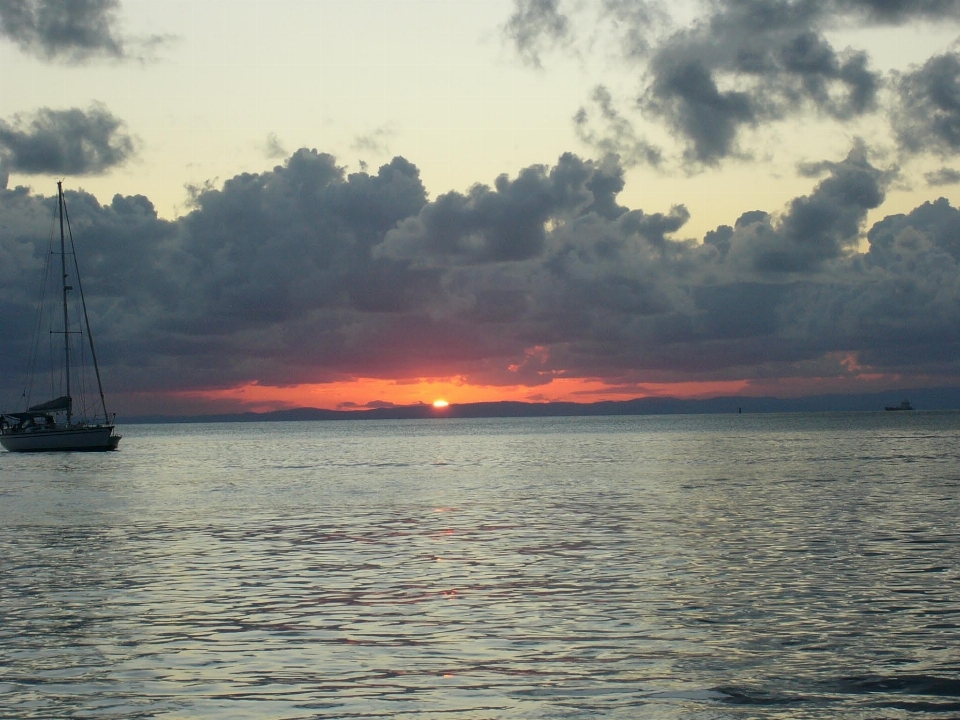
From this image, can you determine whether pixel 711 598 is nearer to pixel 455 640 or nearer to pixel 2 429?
pixel 455 640

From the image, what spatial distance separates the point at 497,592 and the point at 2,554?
21.0 meters

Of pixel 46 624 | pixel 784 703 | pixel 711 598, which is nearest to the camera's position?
pixel 784 703

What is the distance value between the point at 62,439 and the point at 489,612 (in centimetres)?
12172

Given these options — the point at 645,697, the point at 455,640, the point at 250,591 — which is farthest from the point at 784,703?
the point at 250,591

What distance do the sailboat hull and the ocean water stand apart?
81144 mm

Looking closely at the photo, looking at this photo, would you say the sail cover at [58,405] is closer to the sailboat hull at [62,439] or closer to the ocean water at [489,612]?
the sailboat hull at [62,439]

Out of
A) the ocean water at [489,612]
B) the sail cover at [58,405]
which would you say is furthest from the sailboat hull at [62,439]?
the ocean water at [489,612]

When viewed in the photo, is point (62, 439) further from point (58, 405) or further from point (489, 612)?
point (489, 612)

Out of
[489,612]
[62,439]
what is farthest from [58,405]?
[489,612]

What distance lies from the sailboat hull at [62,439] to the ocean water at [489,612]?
266 ft

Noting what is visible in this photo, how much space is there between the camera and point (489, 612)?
25.5 meters

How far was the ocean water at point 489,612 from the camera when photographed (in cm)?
1783

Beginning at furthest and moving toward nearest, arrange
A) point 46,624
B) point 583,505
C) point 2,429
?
1. point 2,429
2. point 583,505
3. point 46,624

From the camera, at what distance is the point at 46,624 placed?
81.9 ft
